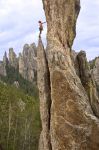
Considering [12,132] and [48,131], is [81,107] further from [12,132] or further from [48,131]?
[12,132]

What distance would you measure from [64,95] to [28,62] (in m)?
150

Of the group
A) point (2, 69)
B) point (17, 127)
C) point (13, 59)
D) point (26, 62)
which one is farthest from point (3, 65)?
point (17, 127)

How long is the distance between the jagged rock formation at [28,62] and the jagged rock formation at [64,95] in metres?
145

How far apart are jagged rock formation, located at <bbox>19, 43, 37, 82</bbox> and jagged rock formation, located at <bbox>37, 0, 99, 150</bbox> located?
14476 centimetres

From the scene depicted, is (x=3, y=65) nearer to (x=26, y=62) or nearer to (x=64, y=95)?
(x=26, y=62)

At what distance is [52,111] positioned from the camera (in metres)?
26.2

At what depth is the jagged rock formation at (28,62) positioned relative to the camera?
569 ft

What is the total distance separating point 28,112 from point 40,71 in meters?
43.1

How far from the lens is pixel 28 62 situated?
175375mm

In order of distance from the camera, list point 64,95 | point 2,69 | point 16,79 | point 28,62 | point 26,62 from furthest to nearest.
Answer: point 26,62, point 28,62, point 2,69, point 16,79, point 64,95

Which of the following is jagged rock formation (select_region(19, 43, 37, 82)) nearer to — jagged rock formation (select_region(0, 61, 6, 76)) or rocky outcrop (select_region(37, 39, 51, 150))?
jagged rock formation (select_region(0, 61, 6, 76))

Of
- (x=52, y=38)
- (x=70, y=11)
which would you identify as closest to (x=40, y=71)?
(x=52, y=38)

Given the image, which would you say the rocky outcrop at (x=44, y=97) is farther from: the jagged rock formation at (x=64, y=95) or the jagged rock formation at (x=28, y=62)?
the jagged rock formation at (x=28, y=62)

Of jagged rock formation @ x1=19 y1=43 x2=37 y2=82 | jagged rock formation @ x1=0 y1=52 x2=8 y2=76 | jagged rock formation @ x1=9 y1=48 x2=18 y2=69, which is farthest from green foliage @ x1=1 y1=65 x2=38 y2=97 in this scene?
jagged rock formation @ x1=9 y1=48 x2=18 y2=69
